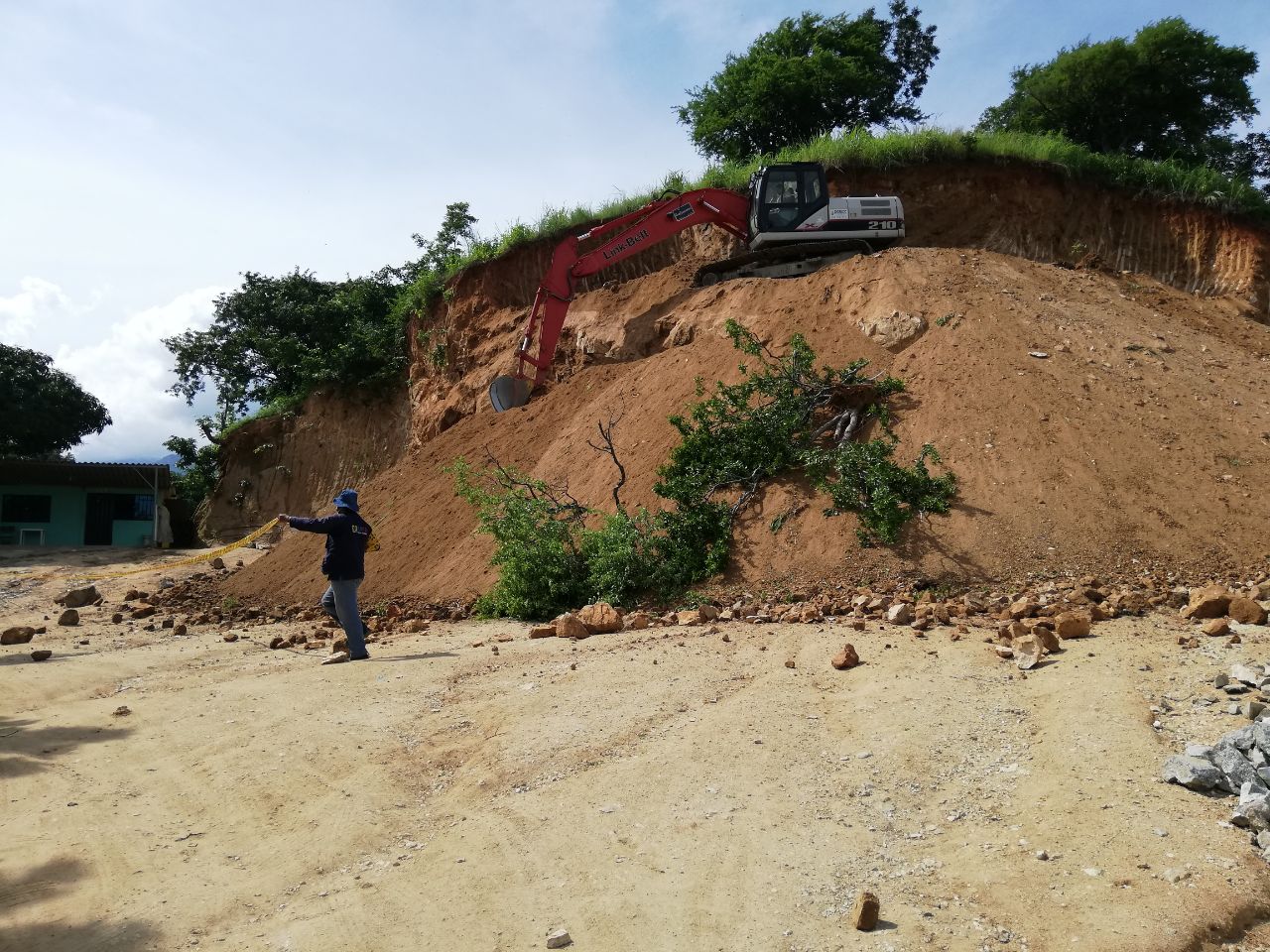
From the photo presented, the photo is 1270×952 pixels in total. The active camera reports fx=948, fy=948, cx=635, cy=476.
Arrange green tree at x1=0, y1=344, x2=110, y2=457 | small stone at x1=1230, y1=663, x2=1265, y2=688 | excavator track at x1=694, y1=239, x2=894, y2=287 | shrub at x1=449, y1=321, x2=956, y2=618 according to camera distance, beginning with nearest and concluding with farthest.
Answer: small stone at x1=1230, y1=663, x2=1265, y2=688 → shrub at x1=449, y1=321, x2=956, y2=618 → excavator track at x1=694, y1=239, x2=894, y2=287 → green tree at x1=0, y1=344, x2=110, y2=457

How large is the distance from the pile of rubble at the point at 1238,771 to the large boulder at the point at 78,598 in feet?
46.8

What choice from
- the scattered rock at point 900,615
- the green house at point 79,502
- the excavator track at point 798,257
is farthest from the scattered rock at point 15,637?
the green house at point 79,502

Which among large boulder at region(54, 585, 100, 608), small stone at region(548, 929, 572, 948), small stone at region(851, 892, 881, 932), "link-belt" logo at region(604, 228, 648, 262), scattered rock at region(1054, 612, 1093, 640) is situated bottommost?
large boulder at region(54, 585, 100, 608)

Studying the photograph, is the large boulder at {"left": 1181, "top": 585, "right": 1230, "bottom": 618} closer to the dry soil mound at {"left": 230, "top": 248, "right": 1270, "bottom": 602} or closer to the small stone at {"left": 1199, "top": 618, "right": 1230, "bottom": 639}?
the small stone at {"left": 1199, "top": 618, "right": 1230, "bottom": 639}

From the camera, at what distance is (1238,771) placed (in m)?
4.08

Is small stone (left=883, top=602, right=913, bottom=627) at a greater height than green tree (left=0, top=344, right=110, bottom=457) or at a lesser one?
lesser

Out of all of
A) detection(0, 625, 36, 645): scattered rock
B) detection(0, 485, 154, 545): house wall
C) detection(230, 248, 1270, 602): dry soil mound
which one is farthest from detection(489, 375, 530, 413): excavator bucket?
detection(0, 485, 154, 545): house wall

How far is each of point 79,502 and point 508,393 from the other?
1472 centimetres

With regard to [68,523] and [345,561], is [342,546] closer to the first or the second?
[345,561]

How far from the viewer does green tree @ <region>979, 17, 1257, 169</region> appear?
24203mm

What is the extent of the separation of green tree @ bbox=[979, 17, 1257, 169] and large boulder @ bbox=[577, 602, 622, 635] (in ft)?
69.1

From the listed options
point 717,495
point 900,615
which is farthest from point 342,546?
point 900,615

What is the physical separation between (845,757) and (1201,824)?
1.59 metres

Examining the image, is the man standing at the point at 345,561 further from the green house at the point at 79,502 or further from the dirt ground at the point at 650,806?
the green house at the point at 79,502
